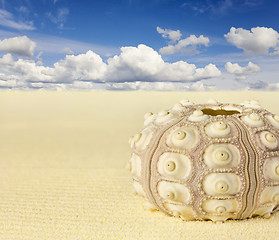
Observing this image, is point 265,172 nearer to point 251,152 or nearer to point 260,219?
point 251,152

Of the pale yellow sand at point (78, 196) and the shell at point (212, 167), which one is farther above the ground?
the shell at point (212, 167)

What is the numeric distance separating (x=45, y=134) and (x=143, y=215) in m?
7.00

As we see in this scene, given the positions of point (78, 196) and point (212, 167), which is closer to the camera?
point (212, 167)

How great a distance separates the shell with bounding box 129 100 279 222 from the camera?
2379 millimetres

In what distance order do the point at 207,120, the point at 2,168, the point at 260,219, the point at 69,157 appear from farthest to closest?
the point at 69,157 → the point at 2,168 → the point at 260,219 → the point at 207,120

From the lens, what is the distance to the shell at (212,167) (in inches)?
93.7

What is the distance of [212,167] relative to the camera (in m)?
2.36

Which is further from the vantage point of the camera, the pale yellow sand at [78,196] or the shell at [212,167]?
the pale yellow sand at [78,196]

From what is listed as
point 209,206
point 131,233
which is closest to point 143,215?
point 131,233

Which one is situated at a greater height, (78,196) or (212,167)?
(212,167)

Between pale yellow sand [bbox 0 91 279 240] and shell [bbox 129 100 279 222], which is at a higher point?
shell [bbox 129 100 279 222]

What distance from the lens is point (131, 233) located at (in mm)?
2646

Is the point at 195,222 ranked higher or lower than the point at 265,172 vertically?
lower

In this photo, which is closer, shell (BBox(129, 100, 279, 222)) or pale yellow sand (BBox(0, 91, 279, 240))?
shell (BBox(129, 100, 279, 222))
